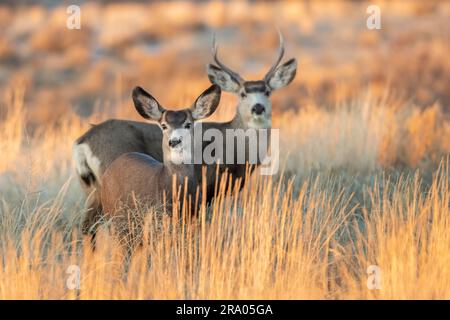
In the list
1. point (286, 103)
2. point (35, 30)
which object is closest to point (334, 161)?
point (286, 103)

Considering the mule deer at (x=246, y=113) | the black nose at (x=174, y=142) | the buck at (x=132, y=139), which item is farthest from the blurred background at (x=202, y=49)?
the black nose at (x=174, y=142)

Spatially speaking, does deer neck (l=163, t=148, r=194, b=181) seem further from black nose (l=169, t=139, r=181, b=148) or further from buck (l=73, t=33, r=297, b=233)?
buck (l=73, t=33, r=297, b=233)

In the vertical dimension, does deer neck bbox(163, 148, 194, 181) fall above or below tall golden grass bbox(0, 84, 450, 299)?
above

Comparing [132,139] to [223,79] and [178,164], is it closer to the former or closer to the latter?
[223,79]

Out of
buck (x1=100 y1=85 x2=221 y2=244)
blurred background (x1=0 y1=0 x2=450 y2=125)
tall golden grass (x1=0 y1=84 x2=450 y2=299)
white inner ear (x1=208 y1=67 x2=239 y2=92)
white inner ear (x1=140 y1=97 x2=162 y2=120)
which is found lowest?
tall golden grass (x1=0 y1=84 x2=450 y2=299)

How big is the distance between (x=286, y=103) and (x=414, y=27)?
1217 cm

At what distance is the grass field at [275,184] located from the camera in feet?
21.8

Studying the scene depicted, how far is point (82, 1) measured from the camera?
133 ft

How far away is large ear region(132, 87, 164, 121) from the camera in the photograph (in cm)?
812

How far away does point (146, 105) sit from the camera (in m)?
8.19

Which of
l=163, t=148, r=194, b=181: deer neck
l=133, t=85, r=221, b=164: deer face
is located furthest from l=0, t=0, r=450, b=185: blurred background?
l=163, t=148, r=194, b=181: deer neck

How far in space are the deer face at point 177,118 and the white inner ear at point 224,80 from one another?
178cm

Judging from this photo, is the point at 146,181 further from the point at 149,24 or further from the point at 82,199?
the point at 149,24

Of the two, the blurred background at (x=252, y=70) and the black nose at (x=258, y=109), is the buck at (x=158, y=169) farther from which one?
the black nose at (x=258, y=109)
